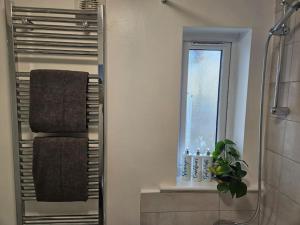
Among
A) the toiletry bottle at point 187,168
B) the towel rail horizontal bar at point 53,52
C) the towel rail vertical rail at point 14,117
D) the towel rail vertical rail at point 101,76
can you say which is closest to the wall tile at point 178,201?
the toiletry bottle at point 187,168

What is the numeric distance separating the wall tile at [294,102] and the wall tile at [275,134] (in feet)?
0.26

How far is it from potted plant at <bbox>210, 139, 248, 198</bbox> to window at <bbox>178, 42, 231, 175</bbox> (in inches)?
8.0

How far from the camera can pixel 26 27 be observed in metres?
1.21

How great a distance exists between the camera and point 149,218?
1.40 m

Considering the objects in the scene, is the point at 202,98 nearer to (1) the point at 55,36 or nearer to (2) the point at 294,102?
(2) the point at 294,102

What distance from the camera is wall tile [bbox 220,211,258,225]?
143cm

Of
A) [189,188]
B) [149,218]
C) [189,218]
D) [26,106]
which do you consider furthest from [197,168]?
[26,106]

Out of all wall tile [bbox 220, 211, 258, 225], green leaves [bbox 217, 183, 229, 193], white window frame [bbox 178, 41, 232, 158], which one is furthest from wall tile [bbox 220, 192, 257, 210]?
white window frame [bbox 178, 41, 232, 158]

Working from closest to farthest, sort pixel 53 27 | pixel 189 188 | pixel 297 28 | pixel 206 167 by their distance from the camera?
1. pixel 297 28
2. pixel 53 27
3. pixel 189 188
4. pixel 206 167

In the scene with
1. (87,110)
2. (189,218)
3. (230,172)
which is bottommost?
(189,218)

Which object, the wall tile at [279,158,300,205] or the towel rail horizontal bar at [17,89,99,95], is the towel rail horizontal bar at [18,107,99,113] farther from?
the wall tile at [279,158,300,205]

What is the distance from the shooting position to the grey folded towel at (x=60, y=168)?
127 centimetres

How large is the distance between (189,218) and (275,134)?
0.74 m

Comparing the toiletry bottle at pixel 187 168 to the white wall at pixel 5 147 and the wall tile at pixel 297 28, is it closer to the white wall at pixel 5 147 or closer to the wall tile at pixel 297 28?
the wall tile at pixel 297 28
